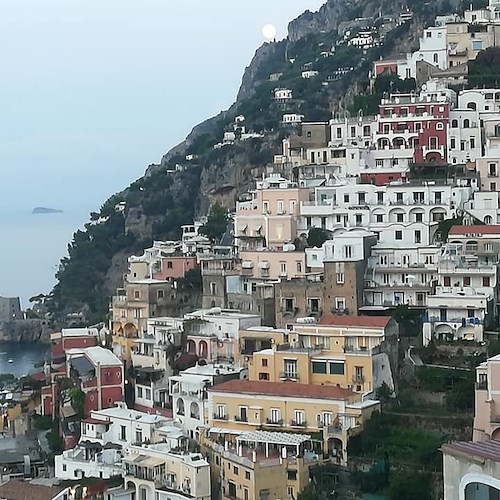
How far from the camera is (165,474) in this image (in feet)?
85.9

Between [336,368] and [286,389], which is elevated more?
[336,368]

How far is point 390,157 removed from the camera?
127 feet

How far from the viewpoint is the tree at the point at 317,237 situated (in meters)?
34.2

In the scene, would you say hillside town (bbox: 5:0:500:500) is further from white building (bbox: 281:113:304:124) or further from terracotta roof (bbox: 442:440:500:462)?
white building (bbox: 281:113:304:124)

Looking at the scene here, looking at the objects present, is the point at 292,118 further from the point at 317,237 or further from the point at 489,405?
the point at 489,405

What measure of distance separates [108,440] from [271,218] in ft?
29.5

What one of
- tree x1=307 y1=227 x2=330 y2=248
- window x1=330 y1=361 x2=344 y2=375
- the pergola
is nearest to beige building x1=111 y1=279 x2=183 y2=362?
tree x1=307 y1=227 x2=330 y2=248

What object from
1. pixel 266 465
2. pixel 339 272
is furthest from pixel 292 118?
pixel 266 465

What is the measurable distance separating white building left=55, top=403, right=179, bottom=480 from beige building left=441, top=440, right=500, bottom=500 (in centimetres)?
1241

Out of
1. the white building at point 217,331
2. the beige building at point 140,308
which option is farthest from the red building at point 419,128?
the white building at point 217,331

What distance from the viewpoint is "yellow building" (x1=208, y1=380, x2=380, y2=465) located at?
25.8 m

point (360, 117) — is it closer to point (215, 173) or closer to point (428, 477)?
point (215, 173)

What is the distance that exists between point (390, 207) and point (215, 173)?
20.5 metres

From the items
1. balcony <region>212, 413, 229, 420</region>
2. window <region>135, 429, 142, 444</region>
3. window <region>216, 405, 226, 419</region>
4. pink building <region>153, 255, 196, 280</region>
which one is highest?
pink building <region>153, 255, 196, 280</region>
